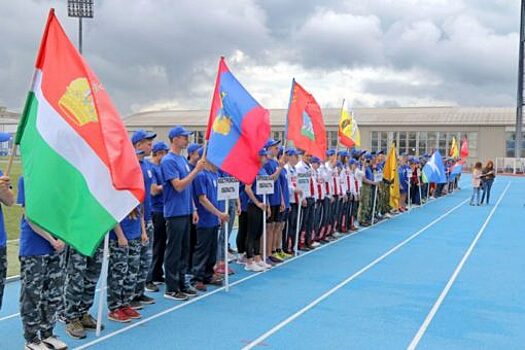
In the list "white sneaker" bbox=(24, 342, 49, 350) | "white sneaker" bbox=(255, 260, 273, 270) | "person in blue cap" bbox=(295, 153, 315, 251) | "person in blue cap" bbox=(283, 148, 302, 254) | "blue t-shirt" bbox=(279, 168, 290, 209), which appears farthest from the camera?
"person in blue cap" bbox=(295, 153, 315, 251)

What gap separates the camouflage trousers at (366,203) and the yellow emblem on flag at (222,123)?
788 cm

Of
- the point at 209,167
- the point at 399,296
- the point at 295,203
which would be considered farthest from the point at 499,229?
the point at 209,167

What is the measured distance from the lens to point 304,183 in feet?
33.4

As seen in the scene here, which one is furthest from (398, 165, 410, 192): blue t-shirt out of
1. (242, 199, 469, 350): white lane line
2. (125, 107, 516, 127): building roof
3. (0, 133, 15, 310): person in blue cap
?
(125, 107, 516, 127): building roof

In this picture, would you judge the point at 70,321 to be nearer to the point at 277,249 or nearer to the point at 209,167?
the point at 209,167

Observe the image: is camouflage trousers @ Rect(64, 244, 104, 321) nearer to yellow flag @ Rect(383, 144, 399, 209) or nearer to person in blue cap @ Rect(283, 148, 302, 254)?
person in blue cap @ Rect(283, 148, 302, 254)

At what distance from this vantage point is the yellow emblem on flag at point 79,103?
4777 millimetres

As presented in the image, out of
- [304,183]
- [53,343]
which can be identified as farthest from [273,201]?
[53,343]

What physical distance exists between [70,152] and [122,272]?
1754 mm

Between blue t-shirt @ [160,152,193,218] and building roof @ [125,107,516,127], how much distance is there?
51.3 metres

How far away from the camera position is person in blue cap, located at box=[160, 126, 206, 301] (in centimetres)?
663

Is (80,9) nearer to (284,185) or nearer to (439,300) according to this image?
(284,185)

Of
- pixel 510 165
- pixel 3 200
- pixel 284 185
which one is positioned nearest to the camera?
pixel 3 200

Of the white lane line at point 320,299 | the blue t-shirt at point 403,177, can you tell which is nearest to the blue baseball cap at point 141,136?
the white lane line at point 320,299
